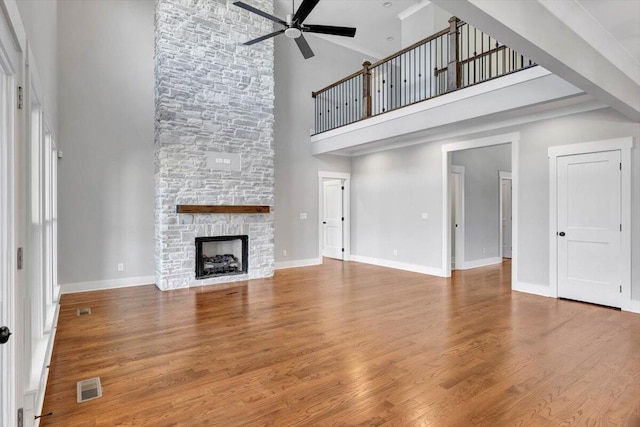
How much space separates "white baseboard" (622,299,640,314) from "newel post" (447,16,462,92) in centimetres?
361

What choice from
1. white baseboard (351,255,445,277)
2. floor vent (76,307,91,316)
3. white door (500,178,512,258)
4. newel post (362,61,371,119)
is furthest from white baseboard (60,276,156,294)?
white door (500,178,512,258)

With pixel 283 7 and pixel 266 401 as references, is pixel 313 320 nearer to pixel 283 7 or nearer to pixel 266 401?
pixel 266 401

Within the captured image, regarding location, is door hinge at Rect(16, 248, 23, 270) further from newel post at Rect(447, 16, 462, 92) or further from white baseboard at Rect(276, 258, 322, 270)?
white baseboard at Rect(276, 258, 322, 270)

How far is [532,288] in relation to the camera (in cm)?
548

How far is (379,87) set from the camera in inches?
352

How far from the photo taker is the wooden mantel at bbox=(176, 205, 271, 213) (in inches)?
232

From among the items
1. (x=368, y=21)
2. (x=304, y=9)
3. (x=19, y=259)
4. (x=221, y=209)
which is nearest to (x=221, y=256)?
(x=221, y=209)

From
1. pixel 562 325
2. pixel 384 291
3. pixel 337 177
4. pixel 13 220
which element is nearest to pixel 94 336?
pixel 13 220

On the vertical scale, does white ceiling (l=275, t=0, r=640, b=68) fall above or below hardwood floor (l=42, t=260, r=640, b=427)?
above

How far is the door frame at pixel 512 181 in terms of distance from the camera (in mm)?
5656

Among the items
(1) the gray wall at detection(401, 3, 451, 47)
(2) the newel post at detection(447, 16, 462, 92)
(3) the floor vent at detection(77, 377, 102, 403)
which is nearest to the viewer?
(3) the floor vent at detection(77, 377, 102, 403)

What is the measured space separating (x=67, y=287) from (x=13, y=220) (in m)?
4.69

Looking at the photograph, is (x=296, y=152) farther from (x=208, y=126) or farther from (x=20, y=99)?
(x=20, y=99)

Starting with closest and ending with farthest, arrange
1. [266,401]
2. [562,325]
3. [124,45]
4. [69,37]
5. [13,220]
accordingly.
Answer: [13,220] → [266,401] → [562,325] → [69,37] → [124,45]
